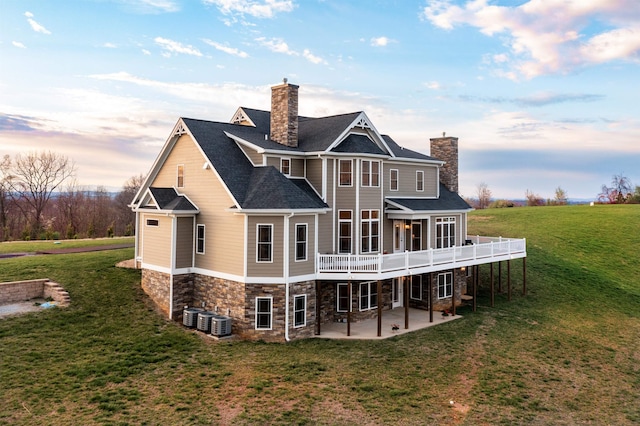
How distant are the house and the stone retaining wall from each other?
3720 millimetres

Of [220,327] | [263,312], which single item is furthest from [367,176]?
[220,327]

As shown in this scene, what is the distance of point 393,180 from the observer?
23453 millimetres

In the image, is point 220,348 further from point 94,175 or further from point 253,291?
point 94,175

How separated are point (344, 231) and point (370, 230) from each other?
1.55 m

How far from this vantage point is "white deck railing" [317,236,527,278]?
18312 millimetres

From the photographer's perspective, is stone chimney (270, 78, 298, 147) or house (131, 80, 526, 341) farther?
stone chimney (270, 78, 298, 147)

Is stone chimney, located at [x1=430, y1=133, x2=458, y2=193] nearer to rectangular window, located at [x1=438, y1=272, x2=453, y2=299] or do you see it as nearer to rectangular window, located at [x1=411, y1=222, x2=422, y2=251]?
rectangular window, located at [x1=411, y1=222, x2=422, y2=251]

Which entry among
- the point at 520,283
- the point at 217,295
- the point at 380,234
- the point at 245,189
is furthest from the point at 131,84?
the point at 520,283

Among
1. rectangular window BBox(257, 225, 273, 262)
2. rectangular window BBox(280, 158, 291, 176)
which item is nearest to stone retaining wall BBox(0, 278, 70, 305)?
rectangular window BBox(257, 225, 273, 262)

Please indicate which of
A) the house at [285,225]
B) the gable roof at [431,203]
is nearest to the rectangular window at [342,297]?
the house at [285,225]

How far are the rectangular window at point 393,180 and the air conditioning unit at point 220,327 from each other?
1154 centimetres

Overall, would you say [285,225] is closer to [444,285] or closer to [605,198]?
[444,285]

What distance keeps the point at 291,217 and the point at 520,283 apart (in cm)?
1941

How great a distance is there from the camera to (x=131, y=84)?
26.4 metres
